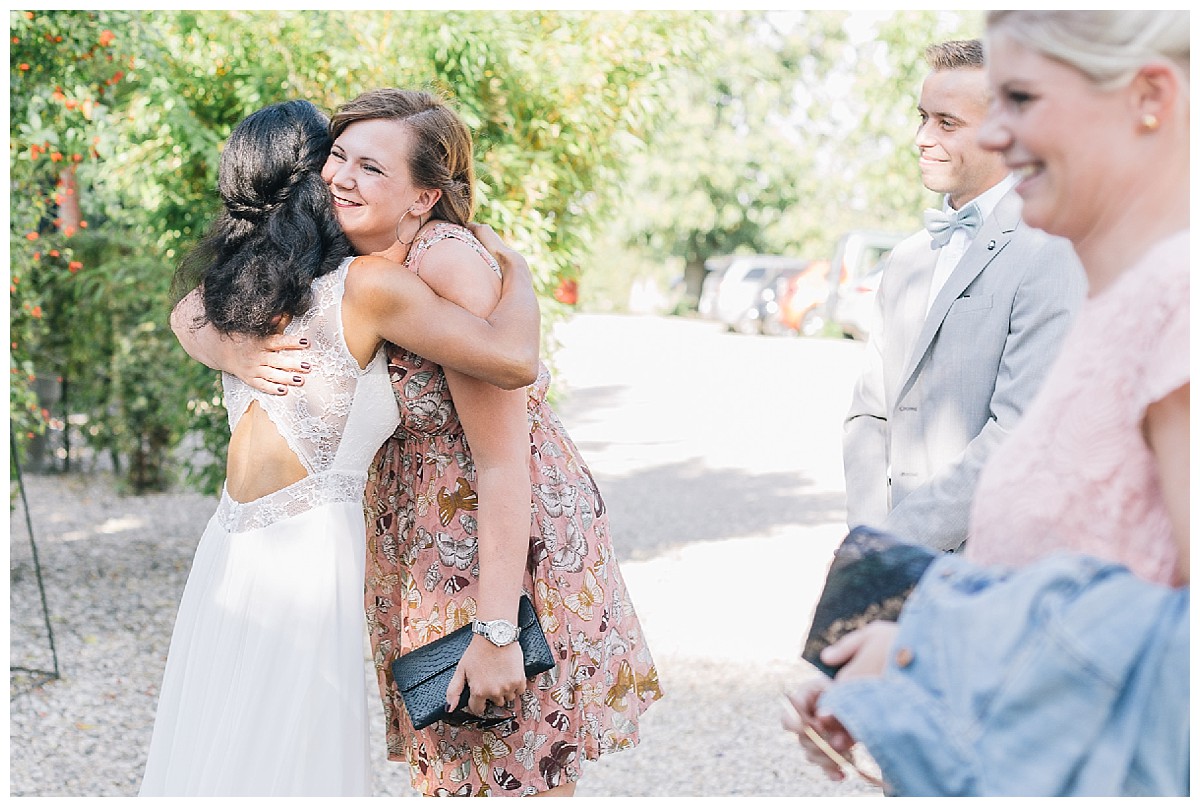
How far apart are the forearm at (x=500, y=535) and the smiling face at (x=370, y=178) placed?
52cm

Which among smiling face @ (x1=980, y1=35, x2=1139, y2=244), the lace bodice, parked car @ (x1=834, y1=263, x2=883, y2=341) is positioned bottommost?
parked car @ (x1=834, y1=263, x2=883, y2=341)

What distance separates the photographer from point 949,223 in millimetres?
2969

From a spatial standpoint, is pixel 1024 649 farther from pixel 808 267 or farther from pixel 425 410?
pixel 808 267

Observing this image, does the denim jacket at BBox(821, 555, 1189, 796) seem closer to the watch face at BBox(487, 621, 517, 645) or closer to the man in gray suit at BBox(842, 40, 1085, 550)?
the watch face at BBox(487, 621, 517, 645)

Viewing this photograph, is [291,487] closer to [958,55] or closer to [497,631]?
[497,631]

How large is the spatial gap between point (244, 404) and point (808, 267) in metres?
24.8

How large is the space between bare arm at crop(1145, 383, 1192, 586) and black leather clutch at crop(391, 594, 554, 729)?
1480 mm

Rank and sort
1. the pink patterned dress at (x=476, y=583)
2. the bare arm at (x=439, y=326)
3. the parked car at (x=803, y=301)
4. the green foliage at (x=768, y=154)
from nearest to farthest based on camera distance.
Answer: the bare arm at (x=439, y=326) → the pink patterned dress at (x=476, y=583) → the parked car at (x=803, y=301) → the green foliage at (x=768, y=154)

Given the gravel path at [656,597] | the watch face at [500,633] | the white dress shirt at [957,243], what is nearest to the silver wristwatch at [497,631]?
the watch face at [500,633]

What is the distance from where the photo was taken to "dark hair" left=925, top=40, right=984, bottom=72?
285 cm

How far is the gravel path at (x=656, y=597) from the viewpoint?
4.79 metres

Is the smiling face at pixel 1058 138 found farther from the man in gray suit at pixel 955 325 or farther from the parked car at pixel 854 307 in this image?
the parked car at pixel 854 307

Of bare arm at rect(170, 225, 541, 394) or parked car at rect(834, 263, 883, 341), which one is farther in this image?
parked car at rect(834, 263, 883, 341)

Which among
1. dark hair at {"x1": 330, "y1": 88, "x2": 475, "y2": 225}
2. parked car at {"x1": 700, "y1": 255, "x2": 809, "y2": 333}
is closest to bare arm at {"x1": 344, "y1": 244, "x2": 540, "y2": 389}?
dark hair at {"x1": 330, "y1": 88, "x2": 475, "y2": 225}
